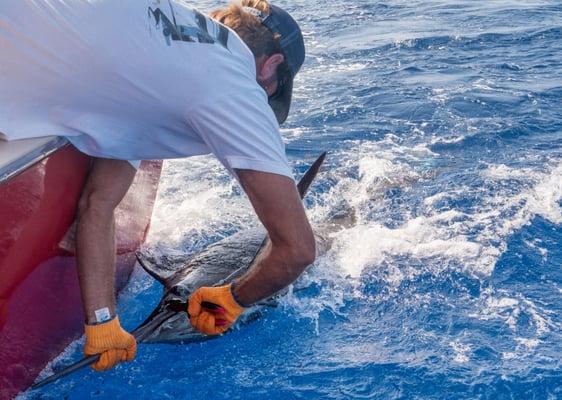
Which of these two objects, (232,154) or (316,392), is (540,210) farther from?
(232,154)

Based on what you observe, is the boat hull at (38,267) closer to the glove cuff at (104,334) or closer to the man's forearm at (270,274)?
the glove cuff at (104,334)

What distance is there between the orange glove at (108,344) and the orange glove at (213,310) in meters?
0.28

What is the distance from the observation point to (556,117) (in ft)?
19.5

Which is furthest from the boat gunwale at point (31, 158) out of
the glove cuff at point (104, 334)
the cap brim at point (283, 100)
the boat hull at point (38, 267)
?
the cap brim at point (283, 100)

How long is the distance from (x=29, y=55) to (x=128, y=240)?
1575mm

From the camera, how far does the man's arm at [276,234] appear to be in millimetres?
2482

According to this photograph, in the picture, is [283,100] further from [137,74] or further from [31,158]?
[31,158]

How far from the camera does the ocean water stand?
3027 millimetres

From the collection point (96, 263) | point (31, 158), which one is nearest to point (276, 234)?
point (96, 263)

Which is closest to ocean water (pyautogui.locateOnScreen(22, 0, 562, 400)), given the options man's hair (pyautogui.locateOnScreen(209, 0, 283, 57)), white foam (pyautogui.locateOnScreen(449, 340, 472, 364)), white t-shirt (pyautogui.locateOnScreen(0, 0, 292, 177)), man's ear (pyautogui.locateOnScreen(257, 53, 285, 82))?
white foam (pyautogui.locateOnScreen(449, 340, 472, 364))

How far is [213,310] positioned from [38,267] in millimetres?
757

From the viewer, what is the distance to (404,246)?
4043 mm

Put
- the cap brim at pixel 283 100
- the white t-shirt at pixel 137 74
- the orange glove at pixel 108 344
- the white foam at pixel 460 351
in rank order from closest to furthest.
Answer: the white t-shirt at pixel 137 74, the orange glove at pixel 108 344, the cap brim at pixel 283 100, the white foam at pixel 460 351

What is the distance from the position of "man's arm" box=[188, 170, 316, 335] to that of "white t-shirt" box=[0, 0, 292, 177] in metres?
0.07
